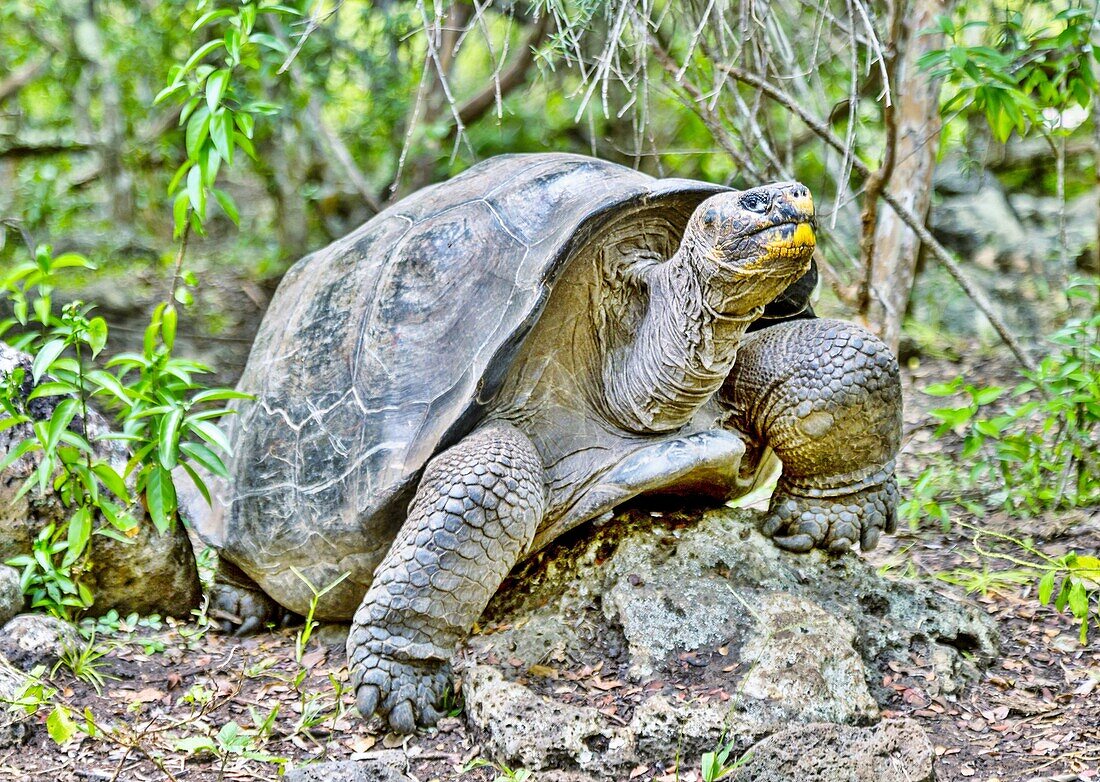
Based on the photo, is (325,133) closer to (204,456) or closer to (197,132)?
(197,132)

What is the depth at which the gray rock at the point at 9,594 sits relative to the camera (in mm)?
3479

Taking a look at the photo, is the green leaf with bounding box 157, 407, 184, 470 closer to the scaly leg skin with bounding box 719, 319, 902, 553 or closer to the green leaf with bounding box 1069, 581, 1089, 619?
the scaly leg skin with bounding box 719, 319, 902, 553

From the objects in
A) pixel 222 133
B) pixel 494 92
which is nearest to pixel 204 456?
pixel 222 133

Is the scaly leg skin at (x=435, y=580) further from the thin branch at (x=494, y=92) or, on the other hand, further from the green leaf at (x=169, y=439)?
the thin branch at (x=494, y=92)

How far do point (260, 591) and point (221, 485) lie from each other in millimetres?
437

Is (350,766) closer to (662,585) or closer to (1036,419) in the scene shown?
(662,585)

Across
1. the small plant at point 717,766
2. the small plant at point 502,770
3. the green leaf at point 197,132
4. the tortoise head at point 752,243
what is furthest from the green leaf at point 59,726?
the tortoise head at point 752,243

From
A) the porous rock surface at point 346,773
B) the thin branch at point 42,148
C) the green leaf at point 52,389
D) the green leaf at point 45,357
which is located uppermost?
the thin branch at point 42,148

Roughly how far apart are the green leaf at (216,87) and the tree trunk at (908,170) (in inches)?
115

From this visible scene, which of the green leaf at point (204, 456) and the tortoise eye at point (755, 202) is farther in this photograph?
the green leaf at point (204, 456)

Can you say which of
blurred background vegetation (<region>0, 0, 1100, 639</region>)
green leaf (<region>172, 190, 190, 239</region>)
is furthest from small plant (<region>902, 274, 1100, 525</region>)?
green leaf (<region>172, 190, 190, 239</region>)

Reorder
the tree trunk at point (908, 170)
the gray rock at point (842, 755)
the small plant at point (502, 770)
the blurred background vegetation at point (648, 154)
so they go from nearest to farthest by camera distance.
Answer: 1. the gray rock at point (842, 755)
2. the small plant at point (502, 770)
3. the blurred background vegetation at point (648, 154)
4. the tree trunk at point (908, 170)

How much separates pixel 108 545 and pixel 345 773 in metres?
1.67

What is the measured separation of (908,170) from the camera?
5.34 m
